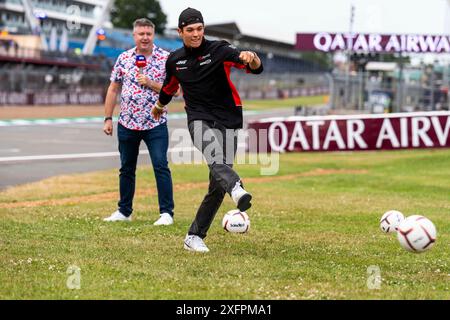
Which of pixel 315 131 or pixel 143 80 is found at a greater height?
pixel 143 80

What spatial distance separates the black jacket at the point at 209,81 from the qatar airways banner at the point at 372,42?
1140 inches

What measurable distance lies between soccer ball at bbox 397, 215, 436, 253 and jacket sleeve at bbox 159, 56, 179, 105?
259cm

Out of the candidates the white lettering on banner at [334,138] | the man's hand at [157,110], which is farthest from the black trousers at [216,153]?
the white lettering on banner at [334,138]

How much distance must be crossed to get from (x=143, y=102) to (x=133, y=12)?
111258 mm

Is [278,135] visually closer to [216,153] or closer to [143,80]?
[143,80]

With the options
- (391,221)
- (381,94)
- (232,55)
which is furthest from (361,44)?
(232,55)

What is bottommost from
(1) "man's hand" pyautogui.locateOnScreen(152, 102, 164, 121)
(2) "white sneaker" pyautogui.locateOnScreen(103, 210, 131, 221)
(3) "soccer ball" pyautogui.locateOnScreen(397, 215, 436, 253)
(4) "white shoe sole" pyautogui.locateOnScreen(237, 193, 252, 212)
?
(2) "white sneaker" pyautogui.locateOnScreen(103, 210, 131, 221)

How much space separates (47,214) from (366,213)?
4.20 m

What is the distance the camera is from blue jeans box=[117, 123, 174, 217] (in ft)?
32.2

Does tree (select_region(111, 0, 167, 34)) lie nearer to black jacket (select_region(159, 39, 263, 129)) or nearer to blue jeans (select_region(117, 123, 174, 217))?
blue jeans (select_region(117, 123, 174, 217))

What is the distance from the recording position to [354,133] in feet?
80.4

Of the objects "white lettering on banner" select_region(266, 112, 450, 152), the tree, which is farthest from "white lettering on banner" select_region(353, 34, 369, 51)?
the tree

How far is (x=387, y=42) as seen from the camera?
36844 mm

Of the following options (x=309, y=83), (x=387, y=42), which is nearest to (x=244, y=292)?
(x=387, y=42)
